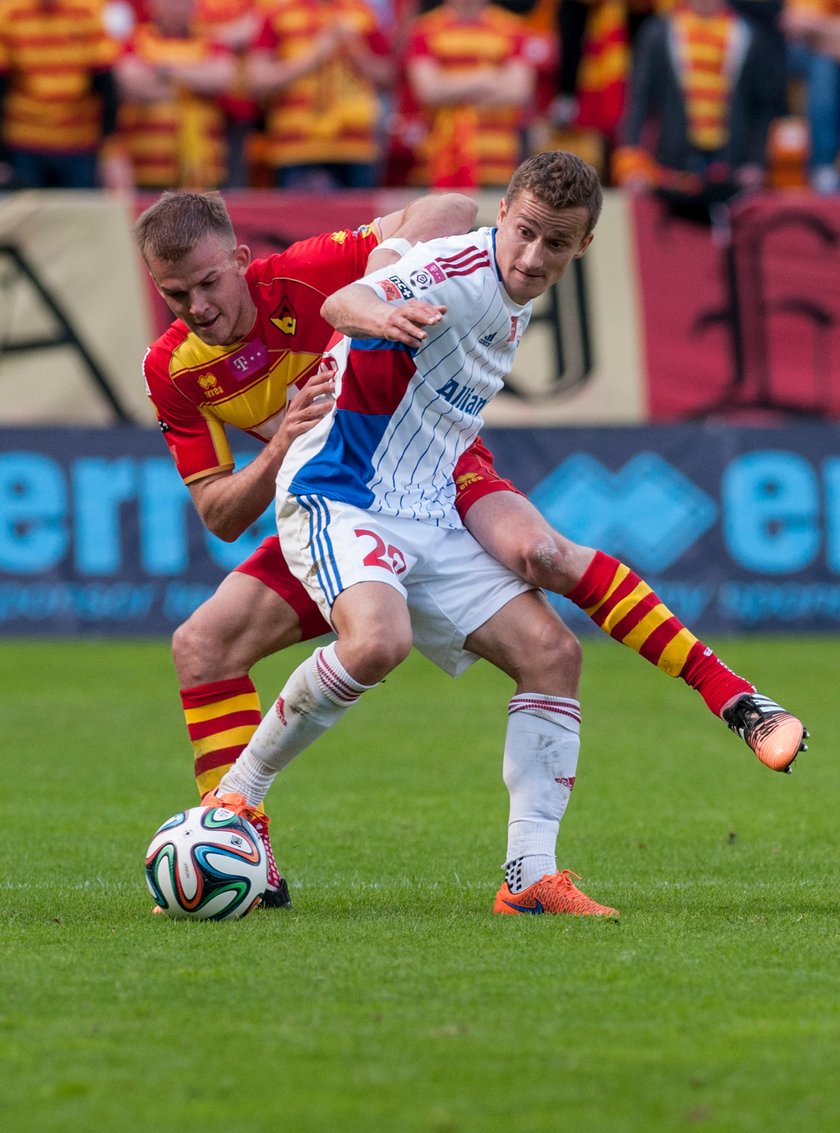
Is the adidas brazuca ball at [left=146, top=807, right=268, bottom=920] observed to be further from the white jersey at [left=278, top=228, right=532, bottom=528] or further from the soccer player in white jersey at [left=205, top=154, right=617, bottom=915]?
the white jersey at [left=278, top=228, right=532, bottom=528]

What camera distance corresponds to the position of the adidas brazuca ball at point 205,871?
522 centimetres

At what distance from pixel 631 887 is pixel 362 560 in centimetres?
138

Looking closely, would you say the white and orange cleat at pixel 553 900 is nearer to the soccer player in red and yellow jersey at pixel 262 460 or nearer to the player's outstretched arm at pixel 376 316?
the soccer player in red and yellow jersey at pixel 262 460

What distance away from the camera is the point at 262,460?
18.8 feet

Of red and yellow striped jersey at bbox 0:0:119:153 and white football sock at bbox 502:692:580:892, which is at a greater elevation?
red and yellow striped jersey at bbox 0:0:119:153

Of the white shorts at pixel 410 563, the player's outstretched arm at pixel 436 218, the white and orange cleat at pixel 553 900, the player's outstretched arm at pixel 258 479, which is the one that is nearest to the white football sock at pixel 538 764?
the white and orange cleat at pixel 553 900

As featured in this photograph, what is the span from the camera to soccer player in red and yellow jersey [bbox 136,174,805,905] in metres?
5.51

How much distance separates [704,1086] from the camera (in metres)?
3.49

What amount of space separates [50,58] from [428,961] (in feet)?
35.2

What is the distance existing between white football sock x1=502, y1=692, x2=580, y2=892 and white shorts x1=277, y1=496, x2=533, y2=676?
274 millimetres

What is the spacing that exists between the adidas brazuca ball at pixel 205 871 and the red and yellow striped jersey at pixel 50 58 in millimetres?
9549

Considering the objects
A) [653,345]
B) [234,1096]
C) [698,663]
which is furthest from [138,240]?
[653,345]

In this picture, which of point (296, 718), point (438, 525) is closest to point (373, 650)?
point (296, 718)

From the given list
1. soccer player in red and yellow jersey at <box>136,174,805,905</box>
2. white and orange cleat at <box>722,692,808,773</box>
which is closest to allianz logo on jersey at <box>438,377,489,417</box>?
soccer player in red and yellow jersey at <box>136,174,805,905</box>
